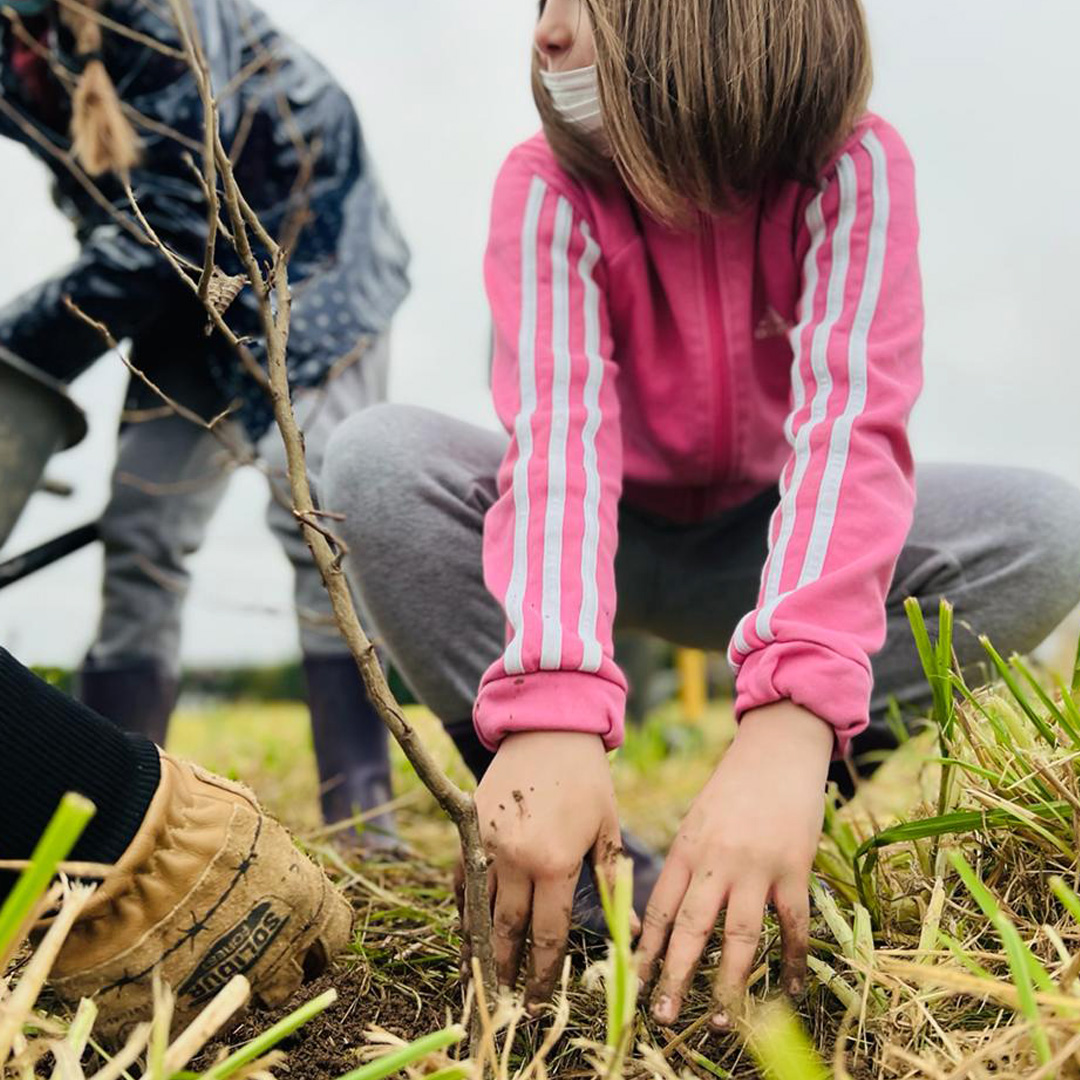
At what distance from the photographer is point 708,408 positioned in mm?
1141

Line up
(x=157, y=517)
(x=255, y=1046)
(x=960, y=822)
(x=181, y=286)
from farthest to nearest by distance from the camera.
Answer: (x=157, y=517) → (x=181, y=286) → (x=960, y=822) → (x=255, y=1046)

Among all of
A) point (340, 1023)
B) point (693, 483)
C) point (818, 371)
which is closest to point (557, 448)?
point (818, 371)

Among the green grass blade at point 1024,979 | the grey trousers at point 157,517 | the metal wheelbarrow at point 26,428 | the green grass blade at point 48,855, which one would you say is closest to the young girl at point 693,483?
the green grass blade at point 1024,979

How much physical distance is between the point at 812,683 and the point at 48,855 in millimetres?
492

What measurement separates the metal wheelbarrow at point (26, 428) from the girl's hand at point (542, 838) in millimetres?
909

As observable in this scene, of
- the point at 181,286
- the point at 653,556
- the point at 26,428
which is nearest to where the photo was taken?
the point at 653,556

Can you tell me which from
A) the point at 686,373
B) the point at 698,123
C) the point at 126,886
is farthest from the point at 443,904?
the point at 698,123

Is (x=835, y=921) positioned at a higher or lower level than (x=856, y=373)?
lower

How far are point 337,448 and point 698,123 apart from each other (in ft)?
1.62

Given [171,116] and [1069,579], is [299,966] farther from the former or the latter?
[171,116]

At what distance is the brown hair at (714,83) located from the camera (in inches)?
35.4

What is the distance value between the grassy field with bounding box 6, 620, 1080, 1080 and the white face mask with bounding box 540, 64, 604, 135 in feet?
1.69

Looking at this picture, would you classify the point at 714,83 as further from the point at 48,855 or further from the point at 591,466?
the point at 48,855

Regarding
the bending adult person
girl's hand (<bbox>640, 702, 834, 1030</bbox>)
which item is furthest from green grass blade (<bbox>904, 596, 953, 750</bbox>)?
the bending adult person
